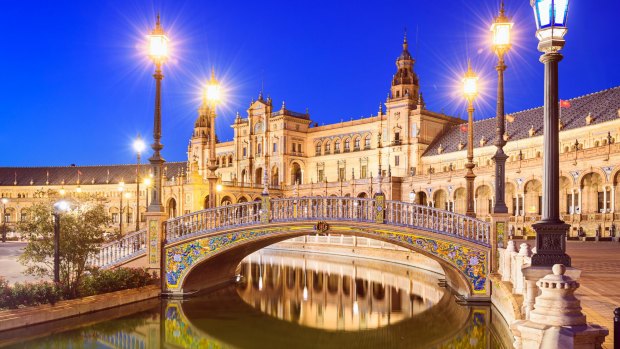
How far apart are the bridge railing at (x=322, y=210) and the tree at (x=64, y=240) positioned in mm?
5778

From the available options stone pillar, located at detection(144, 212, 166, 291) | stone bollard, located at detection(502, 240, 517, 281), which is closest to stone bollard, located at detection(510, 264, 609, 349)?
stone bollard, located at detection(502, 240, 517, 281)

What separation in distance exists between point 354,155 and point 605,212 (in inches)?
1828

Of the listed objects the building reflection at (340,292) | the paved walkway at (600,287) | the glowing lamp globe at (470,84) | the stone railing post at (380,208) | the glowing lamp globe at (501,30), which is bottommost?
the building reflection at (340,292)

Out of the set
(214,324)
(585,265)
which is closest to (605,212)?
(585,265)

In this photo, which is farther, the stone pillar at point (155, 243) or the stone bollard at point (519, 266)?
the stone pillar at point (155, 243)

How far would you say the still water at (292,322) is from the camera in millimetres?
14406

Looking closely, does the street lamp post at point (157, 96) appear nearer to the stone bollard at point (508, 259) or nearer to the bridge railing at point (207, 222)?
the bridge railing at point (207, 222)

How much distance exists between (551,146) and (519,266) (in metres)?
5.02

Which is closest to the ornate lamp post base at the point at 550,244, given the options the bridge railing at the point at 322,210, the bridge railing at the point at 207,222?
the bridge railing at the point at 322,210

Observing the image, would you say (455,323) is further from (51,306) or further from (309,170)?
(309,170)

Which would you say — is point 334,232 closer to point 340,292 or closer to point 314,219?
point 314,219

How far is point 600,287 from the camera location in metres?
13.6

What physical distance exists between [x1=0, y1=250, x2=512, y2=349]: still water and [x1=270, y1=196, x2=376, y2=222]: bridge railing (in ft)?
10.0

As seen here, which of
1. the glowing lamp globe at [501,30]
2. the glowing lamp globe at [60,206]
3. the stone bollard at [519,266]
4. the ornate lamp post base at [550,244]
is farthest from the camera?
the glowing lamp globe at [501,30]
